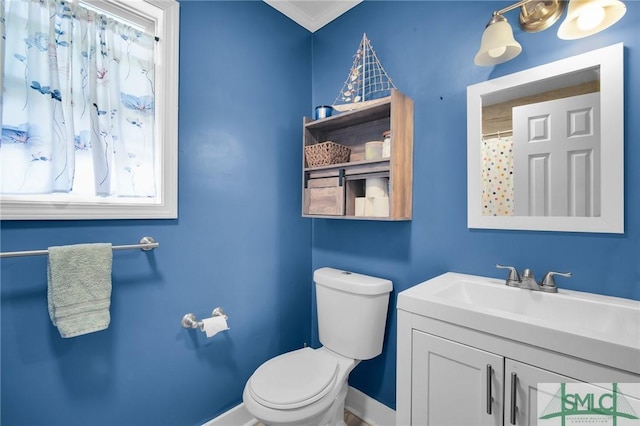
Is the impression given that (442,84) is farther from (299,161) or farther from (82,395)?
(82,395)

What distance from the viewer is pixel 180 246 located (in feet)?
4.54

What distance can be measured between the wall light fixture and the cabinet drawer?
33.9 inches

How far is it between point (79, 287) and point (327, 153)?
127 cm

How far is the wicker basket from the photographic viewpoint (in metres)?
1.62

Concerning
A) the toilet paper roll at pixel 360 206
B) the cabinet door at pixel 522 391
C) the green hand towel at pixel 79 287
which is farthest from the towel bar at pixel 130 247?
the cabinet door at pixel 522 391

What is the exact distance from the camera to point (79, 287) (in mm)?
1052

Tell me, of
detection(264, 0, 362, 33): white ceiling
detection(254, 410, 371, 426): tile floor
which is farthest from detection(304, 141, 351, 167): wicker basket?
detection(254, 410, 371, 426): tile floor

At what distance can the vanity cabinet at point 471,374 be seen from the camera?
2.50 ft

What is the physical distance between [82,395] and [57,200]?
78cm

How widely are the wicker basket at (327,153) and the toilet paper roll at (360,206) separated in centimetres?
29

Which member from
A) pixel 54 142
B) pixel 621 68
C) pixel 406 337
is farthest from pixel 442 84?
pixel 54 142

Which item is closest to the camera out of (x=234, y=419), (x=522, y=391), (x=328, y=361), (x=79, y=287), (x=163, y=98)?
(x=522, y=391)

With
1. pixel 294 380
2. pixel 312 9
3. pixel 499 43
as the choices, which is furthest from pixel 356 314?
pixel 312 9

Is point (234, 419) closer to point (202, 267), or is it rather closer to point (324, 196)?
point (202, 267)
